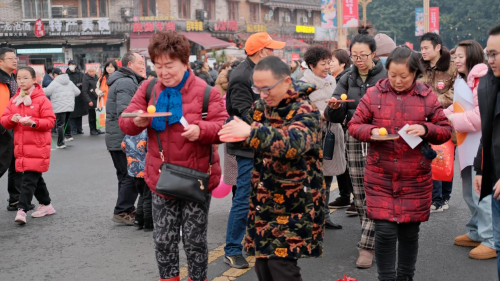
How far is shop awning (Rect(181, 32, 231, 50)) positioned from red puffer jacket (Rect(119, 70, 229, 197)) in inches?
1407

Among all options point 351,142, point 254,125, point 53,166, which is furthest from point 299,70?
point 254,125

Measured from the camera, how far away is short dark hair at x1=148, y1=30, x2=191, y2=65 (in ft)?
12.8

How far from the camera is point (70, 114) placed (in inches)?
608

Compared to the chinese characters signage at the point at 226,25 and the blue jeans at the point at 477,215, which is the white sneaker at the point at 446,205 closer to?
the blue jeans at the point at 477,215

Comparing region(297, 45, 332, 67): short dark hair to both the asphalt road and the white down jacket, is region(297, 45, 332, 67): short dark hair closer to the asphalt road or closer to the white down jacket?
the asphalt road

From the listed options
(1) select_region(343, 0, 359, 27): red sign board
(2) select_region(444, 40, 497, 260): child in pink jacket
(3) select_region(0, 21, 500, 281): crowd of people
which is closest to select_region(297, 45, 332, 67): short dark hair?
(3) select_region(0, 21, 500, 281): crowd of people

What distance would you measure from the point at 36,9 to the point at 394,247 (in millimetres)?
39154

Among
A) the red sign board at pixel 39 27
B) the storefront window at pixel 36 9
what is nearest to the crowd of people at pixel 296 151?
the red sign board at pixel 39 27

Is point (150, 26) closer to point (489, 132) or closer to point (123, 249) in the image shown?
point (123, 249)

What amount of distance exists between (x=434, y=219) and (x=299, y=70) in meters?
16.0

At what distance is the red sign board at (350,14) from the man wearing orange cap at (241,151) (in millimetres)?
26275

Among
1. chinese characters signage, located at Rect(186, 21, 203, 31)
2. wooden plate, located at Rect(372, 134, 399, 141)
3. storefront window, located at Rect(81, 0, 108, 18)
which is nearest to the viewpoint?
wooden plate, located at Rect(372, 134, 399, 141)

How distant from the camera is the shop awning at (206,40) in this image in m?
40.2

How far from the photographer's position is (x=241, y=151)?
16.5ft
